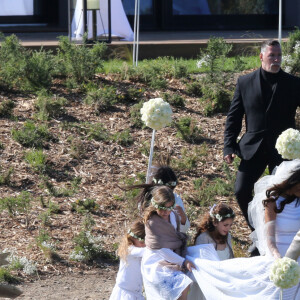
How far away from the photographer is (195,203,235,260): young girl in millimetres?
5730

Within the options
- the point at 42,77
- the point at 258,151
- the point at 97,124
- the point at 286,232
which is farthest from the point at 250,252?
the point at 42,77

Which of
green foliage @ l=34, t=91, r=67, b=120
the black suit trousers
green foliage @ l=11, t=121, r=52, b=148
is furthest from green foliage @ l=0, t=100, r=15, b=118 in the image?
the black suit trousers

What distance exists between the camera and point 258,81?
21.7 ft

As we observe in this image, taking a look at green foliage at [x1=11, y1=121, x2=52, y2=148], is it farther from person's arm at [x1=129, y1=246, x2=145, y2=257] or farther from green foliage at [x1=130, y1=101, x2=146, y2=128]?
person's arm at [x1=129, y1=246, x2=145, y2=257]

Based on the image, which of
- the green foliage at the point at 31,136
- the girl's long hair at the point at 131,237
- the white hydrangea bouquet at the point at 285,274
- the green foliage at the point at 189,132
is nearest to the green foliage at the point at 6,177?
the green foliage at the point at 31,136

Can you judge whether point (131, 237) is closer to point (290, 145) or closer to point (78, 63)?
point (290, 145)

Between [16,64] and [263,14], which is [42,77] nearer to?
[16,64]

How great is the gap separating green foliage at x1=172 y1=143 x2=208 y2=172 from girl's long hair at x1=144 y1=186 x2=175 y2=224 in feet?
10.8

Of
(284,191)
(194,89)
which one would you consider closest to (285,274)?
(284,191)

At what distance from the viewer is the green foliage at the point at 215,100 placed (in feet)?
32.7

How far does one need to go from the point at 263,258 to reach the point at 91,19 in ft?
26.8

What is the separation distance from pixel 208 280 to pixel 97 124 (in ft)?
14.7

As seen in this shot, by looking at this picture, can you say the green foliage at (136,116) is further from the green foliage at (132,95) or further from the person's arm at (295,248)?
the person's arm at (295,248)

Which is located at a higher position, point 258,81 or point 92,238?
point 258,81
